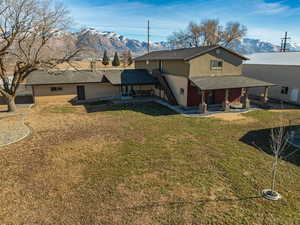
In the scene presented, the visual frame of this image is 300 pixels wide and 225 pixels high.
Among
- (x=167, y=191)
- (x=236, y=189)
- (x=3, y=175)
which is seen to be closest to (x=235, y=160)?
(x=236, y=189)

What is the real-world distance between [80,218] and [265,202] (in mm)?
6447

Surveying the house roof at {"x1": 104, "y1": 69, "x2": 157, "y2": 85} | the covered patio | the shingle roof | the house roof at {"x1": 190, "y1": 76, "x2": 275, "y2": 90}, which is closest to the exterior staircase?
the house roof at {"x1": 104, "y1": 69, "x2": 157, "y2": 85}

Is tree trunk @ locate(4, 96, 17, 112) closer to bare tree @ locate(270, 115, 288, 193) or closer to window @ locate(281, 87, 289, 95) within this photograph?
bare tree @ locate(270, 115, 288, 193)

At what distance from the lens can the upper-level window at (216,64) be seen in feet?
68.1

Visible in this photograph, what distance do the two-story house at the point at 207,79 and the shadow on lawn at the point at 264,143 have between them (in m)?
5.79

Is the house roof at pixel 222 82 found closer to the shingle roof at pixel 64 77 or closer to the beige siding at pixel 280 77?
the beige siding at pixel 280 77

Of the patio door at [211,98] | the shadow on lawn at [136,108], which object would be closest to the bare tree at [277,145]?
the patio door at [211,98]

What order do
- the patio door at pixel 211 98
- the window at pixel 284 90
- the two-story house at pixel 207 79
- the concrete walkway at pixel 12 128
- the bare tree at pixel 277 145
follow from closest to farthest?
1. the bare tree at pixel 277 145
2. the concrete walkway at pixel 12 128
3. the two-story house at pixel 207 79
4. the patio door at pixel 211 98
5. the window at pixel 284 90

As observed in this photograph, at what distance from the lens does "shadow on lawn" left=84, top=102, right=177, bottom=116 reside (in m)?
19.1

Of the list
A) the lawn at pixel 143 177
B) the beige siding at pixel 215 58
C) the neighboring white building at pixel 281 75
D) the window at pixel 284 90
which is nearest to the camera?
the lawn at pixel 143 177

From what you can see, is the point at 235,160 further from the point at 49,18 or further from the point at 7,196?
the point at 49,18

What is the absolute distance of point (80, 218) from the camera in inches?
250

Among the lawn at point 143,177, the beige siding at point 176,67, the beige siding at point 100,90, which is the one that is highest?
the beige siding at point 176,67

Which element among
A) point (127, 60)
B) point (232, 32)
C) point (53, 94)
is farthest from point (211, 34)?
point (53, 94)
